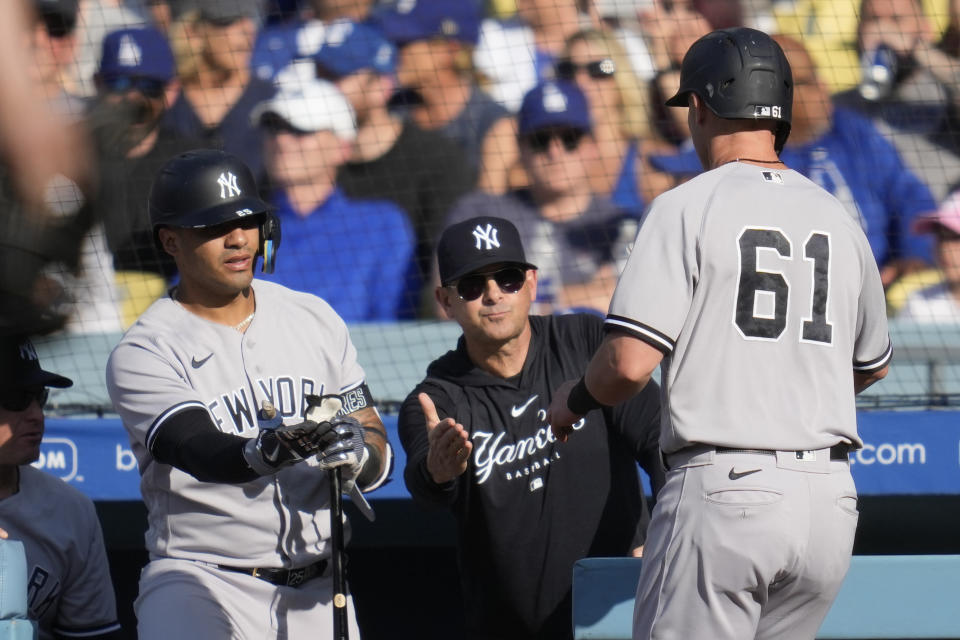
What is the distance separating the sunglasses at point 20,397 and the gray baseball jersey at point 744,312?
5.30ft

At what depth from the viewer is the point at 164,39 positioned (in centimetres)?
484

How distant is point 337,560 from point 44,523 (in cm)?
96

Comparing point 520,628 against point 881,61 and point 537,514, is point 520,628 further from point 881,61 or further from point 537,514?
point 881,61

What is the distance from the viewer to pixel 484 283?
2.46 m

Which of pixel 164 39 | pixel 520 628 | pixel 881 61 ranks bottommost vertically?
pixel 520 628

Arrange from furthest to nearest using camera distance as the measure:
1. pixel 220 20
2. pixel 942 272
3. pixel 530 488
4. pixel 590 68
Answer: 1. pixel 220 20
2. pixel 590 68
3. pixel 942 272
4. pixel 530 488

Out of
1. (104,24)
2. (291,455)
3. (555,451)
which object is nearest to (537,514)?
(555,451)

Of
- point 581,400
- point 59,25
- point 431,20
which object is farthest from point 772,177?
point 59,25

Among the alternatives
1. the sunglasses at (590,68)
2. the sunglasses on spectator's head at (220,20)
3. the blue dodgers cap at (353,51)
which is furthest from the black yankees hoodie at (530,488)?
the sunglasses on spectator's head at (220,20)

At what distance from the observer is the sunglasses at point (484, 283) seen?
2.46 m

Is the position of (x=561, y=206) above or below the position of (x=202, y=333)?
above

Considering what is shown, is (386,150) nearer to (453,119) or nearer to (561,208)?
(453,119)

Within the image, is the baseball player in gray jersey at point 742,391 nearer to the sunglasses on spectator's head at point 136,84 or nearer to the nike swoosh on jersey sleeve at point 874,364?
the nike swoosh on jersey sleeve at point 874,364

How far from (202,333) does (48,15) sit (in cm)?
294
